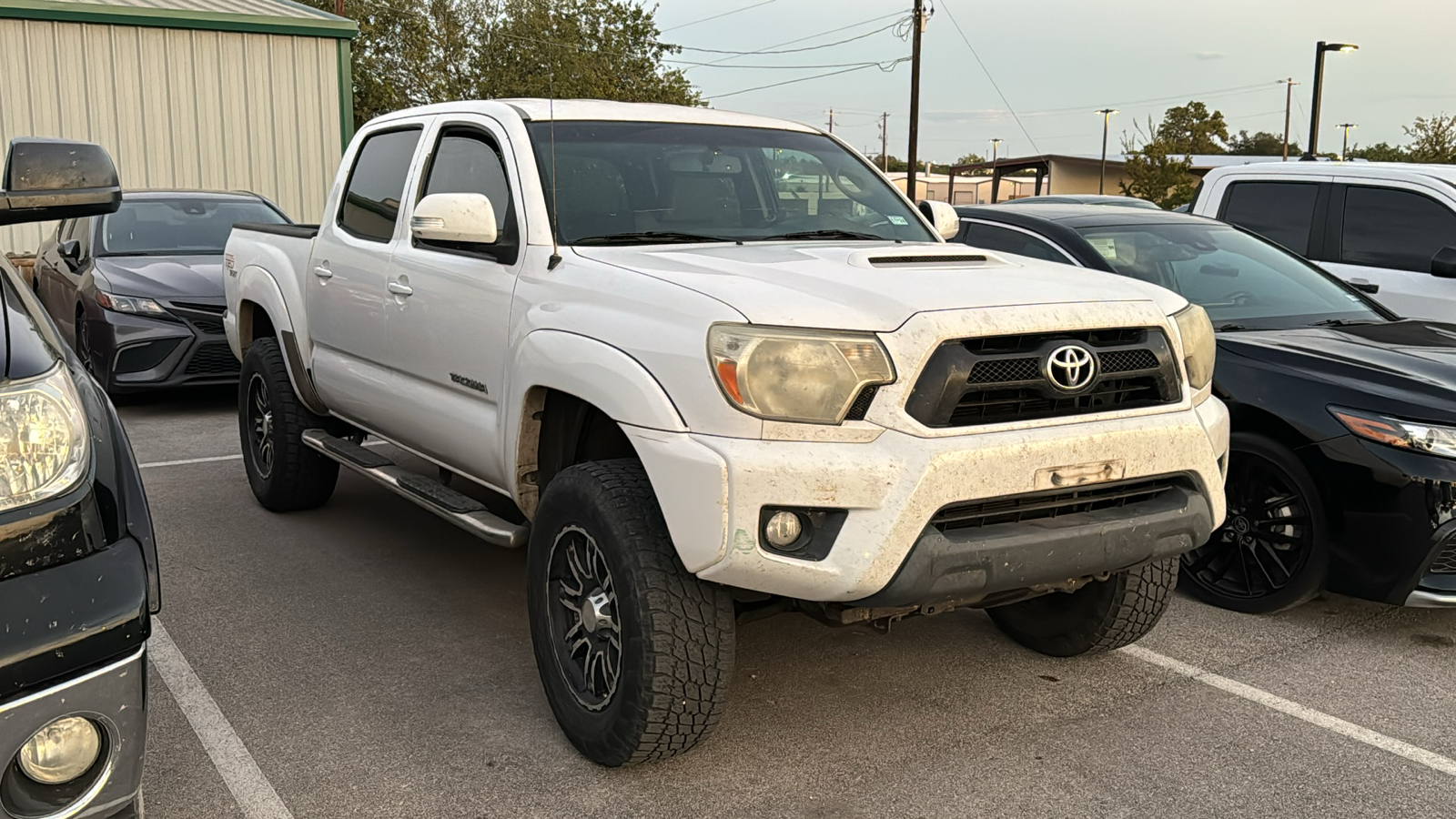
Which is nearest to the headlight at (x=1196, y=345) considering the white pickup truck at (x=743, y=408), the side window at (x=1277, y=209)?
the white pickup truck at (x=743, y=408)

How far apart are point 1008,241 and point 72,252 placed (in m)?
7.41

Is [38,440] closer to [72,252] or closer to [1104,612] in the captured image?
[1104,612]

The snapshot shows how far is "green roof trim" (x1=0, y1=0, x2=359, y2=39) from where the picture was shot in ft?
50.3

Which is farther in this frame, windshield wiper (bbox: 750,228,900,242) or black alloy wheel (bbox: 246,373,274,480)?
black alloy wheel (bbox: 246,373,274,480)

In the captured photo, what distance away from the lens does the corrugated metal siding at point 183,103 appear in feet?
51.4

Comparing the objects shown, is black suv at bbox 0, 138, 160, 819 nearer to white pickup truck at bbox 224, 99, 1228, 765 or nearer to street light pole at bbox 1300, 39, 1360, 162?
white pickup truck at bbox 224, 99, 1228, 765

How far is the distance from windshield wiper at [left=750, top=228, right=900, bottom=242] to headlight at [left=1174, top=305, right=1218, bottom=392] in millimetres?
1173

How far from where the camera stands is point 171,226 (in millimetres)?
10070

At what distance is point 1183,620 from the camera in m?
4.73

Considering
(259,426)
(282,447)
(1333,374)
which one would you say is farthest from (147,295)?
(1333,374)

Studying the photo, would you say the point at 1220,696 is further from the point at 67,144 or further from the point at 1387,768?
the point at 67,144

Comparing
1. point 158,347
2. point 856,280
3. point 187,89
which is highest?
point 187,89

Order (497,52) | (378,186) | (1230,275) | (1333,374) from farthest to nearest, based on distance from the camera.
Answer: (497,52) < (1230,275) < (378,186) < (1333,374)

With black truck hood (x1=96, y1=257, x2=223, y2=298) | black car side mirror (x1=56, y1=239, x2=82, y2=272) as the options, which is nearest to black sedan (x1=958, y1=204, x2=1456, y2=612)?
black truck hood (x1=96, y1=257, x2=223, y2=298)
